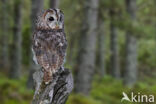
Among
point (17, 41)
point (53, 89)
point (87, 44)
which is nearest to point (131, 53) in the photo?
point (87, 44)

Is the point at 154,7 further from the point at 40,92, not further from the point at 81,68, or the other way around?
the point at 40,92

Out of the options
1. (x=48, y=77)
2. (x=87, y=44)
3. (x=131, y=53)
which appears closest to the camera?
(x=48, y=77)

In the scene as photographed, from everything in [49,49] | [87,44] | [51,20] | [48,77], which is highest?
[51,20]

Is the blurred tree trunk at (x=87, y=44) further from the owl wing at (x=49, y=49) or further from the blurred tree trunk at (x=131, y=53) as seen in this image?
the owl wing at (x=49, y=49)

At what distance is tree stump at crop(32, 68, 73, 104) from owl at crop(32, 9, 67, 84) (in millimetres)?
59

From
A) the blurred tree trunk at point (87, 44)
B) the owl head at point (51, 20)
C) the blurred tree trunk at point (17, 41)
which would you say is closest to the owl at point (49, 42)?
the owl head at point (51, 20)

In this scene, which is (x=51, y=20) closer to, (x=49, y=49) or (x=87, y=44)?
(x=49, y=49)

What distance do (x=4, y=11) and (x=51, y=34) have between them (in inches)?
652

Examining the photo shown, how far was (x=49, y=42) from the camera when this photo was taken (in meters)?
2.62

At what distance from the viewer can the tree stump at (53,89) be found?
8.58 feet

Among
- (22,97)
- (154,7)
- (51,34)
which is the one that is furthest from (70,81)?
(154,7)

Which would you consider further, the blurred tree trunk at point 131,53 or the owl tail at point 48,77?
the blurred tree trunk at point 131,53

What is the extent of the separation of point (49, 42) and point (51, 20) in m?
0.19

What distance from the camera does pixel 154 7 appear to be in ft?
57.2
